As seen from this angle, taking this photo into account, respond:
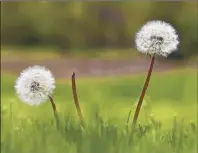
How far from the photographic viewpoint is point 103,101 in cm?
103

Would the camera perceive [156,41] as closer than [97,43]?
Yes

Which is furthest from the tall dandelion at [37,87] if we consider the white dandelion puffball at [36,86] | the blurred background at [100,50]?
the blurred background at [100,50]

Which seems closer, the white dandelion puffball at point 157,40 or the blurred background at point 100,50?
the white dandelion puffball at point 157,40

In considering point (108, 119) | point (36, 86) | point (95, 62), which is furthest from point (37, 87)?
point (95, 62)

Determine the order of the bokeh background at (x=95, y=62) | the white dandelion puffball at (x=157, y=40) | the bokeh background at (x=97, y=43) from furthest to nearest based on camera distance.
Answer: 1. the bokeh background at (x=97, y=43)
2. the bokeh background at (x=95, y=62)
3. the white dandelion puffball at (x=157, y=40)

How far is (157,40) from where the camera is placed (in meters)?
0.83

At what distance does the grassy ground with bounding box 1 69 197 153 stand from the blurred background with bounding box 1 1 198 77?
4 centimetres

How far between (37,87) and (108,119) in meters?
0.13

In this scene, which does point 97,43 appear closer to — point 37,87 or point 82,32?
point 82,32

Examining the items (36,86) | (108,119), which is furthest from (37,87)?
(108,119)

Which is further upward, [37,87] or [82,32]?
[82,32]

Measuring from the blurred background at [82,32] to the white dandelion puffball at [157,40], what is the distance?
19 cm

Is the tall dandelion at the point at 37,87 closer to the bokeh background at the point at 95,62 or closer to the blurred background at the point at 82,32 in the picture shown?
the bokeh background at the point at 95,62

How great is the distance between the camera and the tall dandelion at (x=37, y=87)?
0.86 metres
